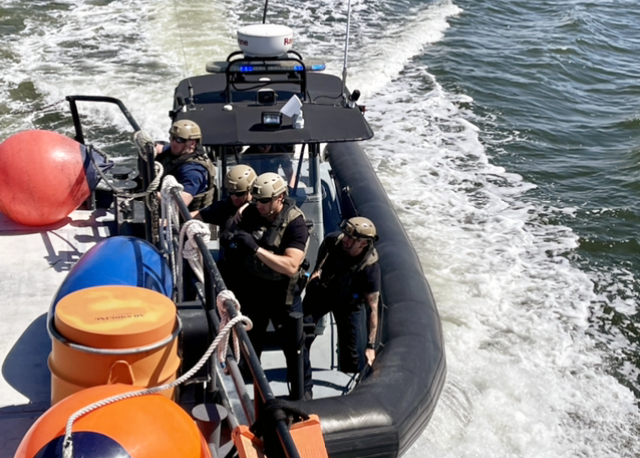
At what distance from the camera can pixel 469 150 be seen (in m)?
10.7

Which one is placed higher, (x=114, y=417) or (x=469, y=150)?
(x=114, y=417)

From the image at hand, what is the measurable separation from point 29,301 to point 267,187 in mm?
1513

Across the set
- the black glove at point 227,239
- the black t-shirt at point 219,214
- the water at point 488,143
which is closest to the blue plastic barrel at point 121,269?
the black glove at point 227,239

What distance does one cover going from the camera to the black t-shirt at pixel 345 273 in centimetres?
432

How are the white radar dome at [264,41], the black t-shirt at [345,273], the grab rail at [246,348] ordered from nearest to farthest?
the grab rail at [246,348] → the black t-shirt at [345,273] → the white radar dome at [264,41]

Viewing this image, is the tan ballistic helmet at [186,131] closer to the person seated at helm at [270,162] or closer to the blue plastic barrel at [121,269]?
the person seated at helm at [270,162]

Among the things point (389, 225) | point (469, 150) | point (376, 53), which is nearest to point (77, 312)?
point (389, 225)

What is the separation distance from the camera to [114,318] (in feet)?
8.23

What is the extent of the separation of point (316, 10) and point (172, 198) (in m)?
12.4

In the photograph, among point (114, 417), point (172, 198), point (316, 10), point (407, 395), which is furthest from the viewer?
point (316, 10)

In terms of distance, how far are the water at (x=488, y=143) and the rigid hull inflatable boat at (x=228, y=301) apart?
3.14 feet

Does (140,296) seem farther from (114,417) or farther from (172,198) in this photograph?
(172,198)

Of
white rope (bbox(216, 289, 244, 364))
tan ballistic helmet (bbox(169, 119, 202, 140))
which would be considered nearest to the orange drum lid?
white rope (bbox(216, 289, 244, 364))

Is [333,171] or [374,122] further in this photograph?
[374,122]
